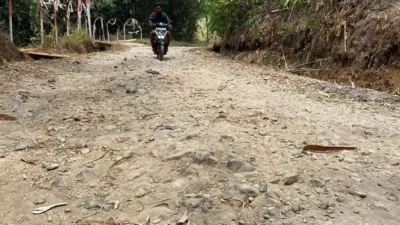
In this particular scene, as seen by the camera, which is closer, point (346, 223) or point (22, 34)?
point (346, 223)

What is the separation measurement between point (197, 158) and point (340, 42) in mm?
4026

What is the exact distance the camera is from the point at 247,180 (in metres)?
2.06

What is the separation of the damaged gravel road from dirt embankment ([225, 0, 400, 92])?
0.82 meters

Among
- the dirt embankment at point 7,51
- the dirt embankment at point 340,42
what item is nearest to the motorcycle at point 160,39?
the dirt embankment at point 340,42

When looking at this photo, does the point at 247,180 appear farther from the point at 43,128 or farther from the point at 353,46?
the point at 353,46

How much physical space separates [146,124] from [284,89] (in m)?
2.00

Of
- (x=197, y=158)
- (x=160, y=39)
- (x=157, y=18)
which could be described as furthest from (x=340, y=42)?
(x=157, y=18)

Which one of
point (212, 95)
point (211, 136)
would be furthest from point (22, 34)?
point (211, 136)

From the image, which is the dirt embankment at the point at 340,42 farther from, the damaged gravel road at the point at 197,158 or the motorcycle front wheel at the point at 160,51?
the motorcycle front wheel at the point at 160,51

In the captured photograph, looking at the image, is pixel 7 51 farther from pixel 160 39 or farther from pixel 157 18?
pixel 157 18

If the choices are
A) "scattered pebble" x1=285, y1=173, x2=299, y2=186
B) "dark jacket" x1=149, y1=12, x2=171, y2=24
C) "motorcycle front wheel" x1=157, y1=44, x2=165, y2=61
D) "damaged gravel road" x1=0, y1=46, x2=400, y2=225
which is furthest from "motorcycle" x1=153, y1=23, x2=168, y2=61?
"scattered pebble" x1=285, y1=173, x2=299, y2=186

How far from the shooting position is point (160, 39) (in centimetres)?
827

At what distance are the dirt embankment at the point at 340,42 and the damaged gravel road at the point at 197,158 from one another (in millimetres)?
818

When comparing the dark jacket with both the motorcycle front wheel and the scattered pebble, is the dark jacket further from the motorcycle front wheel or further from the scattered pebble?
the scattered pebble
